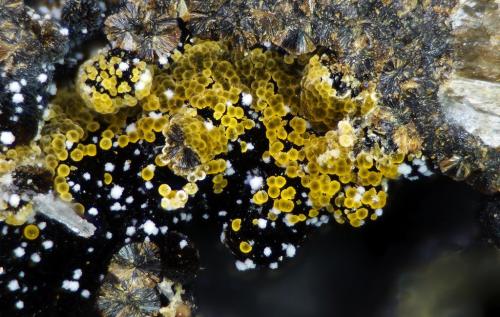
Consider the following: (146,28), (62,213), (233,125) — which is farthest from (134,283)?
(146,28)

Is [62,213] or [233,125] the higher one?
[233,125]

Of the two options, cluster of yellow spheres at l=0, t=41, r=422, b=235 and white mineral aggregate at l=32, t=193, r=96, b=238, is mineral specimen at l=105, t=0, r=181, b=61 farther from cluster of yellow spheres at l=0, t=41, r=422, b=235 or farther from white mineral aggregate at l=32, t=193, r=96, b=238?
white mineral aggregate at l=32, t=193, r=96, b=238

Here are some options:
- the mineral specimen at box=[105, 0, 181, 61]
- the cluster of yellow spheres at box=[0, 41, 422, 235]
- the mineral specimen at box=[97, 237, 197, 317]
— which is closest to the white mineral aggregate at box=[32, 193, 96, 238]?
Answer: the cluster of yellow spheres at box=[0, 41, 422, 235]

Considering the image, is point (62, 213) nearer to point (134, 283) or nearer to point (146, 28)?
point (134, 283)

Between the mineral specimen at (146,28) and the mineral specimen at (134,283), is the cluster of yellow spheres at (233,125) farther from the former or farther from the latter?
the mineral specimen at (134,283)

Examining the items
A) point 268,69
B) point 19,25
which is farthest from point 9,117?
point 268,69

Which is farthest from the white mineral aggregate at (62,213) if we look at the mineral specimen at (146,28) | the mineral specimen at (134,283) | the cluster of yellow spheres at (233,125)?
the mineral specimen at (146,28)

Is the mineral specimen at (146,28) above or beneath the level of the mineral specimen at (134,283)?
above

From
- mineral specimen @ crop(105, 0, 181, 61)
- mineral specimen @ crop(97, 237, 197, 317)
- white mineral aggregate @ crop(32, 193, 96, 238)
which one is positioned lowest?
mineral specimen @ crop(97, 237, 197, 317)

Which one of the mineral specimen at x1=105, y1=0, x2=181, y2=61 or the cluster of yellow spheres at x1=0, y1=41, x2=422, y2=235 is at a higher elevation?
the mineral specimen at x1=105, y1=0, x2=181, y2=61

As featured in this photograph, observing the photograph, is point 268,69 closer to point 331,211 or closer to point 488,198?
point 331,211

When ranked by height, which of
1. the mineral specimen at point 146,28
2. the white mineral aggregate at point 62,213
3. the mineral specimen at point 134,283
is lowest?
the mineral specimen at point 134,283
